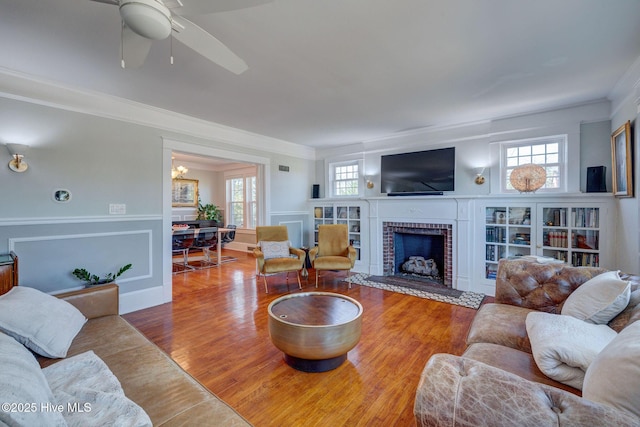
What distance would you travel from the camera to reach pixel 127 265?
3.28 metres

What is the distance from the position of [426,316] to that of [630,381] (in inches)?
98.0

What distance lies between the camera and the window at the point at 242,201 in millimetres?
7773

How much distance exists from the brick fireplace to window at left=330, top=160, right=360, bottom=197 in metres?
1.13

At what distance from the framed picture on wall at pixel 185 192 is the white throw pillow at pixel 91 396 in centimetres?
690

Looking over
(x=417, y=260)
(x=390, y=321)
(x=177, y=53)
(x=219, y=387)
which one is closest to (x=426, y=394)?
(x=219, y=387)

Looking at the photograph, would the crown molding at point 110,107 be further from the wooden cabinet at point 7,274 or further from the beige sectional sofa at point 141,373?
the beige sectional sofa at point 141,373

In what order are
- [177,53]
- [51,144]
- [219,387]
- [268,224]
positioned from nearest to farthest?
[219,387], [177,53], [51,144], [268,224]

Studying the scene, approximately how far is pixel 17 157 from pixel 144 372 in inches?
105

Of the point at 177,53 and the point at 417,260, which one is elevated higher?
the point at 177,53

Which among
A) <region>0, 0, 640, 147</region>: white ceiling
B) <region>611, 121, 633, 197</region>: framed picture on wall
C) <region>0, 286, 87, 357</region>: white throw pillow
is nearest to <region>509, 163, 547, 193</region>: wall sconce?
<region>611, 121, 633, 197</region>: framed picture on wall

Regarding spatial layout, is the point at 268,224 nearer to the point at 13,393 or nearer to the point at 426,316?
the point at 426,316

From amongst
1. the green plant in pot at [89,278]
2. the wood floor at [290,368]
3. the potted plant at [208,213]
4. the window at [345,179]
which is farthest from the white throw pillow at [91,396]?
the potted plant at [208,213]

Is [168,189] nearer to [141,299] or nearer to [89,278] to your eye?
[89,278]

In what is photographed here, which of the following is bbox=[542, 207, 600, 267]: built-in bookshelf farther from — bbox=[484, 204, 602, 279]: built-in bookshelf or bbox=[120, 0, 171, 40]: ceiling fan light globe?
bbox=[120, 0, 171, 40]: ceiling fan light globe
